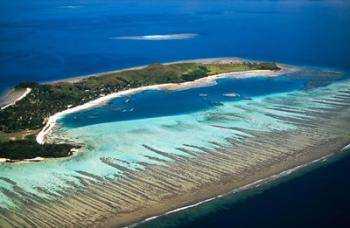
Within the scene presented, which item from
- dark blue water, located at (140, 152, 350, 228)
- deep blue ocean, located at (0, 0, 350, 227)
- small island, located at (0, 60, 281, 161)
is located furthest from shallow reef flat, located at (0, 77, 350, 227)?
deep blue ocean, located at (0, 0, 350, 227)

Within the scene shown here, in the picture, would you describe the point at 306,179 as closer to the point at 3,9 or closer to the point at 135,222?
the point at 135,222

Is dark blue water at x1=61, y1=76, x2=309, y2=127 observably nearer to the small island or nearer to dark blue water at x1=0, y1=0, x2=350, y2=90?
the small island

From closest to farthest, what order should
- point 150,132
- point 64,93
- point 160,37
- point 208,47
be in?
point 150,132
point 64,93
point 208,47
point 160,37

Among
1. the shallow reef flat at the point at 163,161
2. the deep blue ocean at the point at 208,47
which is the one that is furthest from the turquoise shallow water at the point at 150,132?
the deep blue ocean at the point at 208,47

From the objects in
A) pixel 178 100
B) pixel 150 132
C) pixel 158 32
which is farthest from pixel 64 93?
pixel 158 32

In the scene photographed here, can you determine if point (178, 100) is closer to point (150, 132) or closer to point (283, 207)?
point (150, 132)

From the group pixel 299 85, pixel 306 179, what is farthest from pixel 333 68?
pixel 306 179
